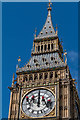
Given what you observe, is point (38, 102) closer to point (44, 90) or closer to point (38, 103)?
A: point (38, 103)

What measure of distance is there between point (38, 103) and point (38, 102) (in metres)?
0.13

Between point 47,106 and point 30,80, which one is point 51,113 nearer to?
point 47,106

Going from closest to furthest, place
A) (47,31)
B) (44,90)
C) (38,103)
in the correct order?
1. (38,103)
2. (44,90)
3. (47,31)

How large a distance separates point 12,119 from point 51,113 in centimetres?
485

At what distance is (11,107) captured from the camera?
142 ft

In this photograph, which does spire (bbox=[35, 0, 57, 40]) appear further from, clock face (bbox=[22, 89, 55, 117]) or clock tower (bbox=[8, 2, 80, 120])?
clock face (bbox=[22, 89, 55, 117])

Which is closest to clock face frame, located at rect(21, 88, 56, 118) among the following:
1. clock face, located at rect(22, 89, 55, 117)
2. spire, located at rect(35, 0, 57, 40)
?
clock face, located at rect(22, 89, 55, 117)

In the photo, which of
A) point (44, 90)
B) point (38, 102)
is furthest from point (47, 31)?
point (38, 102)

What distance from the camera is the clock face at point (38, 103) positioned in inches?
1626

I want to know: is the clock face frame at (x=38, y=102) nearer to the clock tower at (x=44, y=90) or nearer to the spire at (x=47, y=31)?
the clock tower at (x=44, y=90)

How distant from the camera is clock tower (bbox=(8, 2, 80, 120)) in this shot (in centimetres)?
4131

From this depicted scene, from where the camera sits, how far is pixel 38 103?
4200 centimetres

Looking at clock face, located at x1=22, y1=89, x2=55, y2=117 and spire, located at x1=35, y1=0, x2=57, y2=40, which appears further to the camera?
spire, located at x1=35, y1=0, x2=57, y2=40

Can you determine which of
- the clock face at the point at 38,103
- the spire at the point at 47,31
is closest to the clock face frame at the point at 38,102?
the clock face at the point at 38,103
